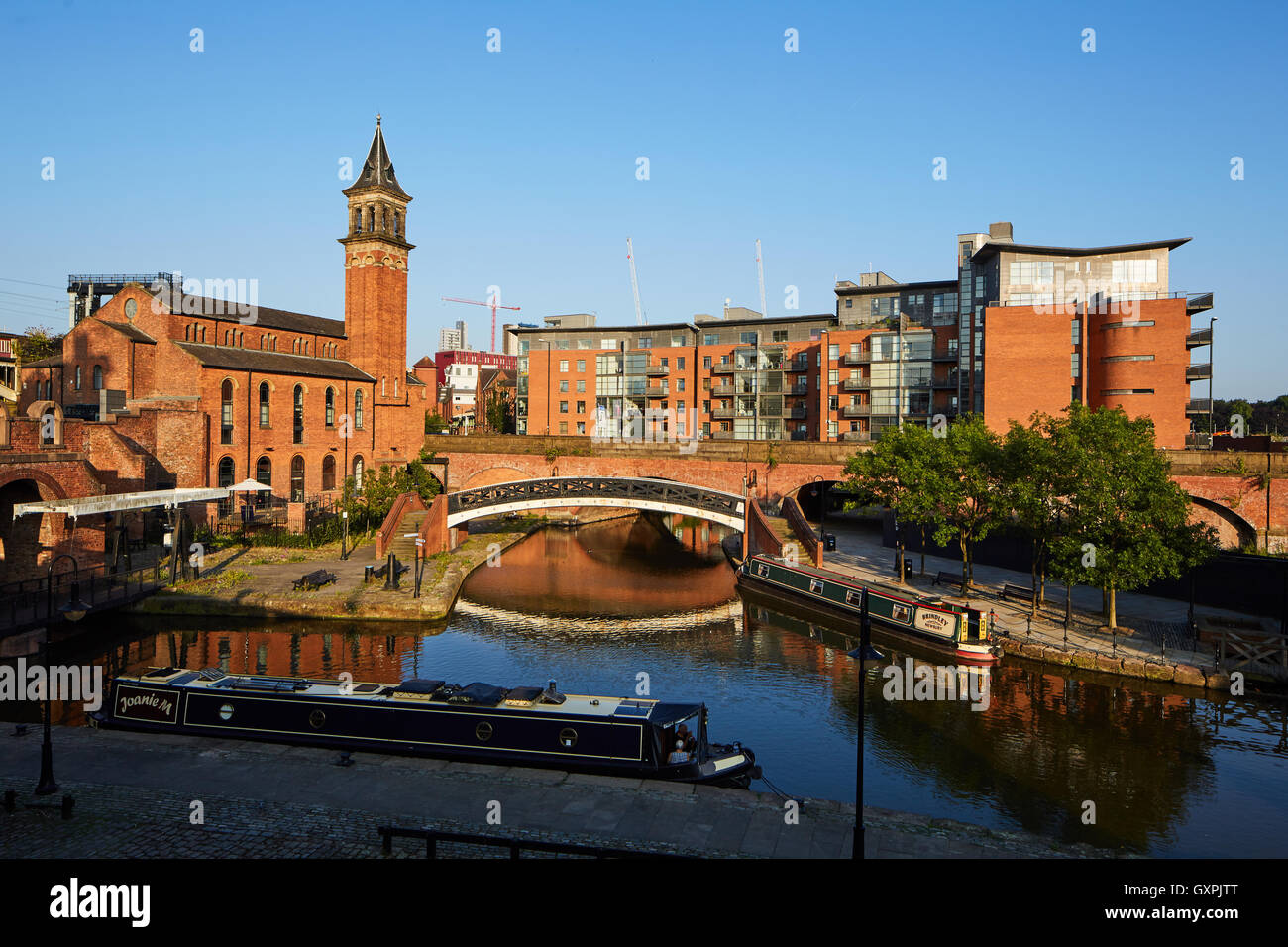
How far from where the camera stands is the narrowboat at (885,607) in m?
28.5

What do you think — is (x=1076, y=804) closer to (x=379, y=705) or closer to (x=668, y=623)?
(x=379, y=705)

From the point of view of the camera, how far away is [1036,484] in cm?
3178

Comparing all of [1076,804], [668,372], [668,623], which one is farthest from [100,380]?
[1076,804]

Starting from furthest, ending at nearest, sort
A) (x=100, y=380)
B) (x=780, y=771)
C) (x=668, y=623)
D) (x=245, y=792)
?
(x=100, y=380) < (x=668, y=623) < (x=780, y=771) < (x=245, y=792)

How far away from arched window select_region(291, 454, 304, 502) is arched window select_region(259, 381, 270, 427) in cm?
326

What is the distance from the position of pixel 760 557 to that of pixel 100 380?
4289 cm

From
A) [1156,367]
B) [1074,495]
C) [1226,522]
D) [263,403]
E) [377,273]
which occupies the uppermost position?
[377,273]

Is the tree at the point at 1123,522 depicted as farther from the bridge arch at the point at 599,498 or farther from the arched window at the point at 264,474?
the arched window at the point at 264,474

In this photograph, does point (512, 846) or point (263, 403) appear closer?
point (512, 846)

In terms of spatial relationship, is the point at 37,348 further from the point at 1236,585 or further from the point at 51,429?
the point at 1236,585

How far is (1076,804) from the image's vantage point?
59.8ft

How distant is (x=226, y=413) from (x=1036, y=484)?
4688 cm

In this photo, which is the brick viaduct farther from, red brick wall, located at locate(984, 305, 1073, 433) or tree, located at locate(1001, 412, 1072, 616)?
red brick wall, located at locate(984, 305, 1073, 433)

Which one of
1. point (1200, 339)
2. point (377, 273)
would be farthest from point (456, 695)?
point (1200, 339)
